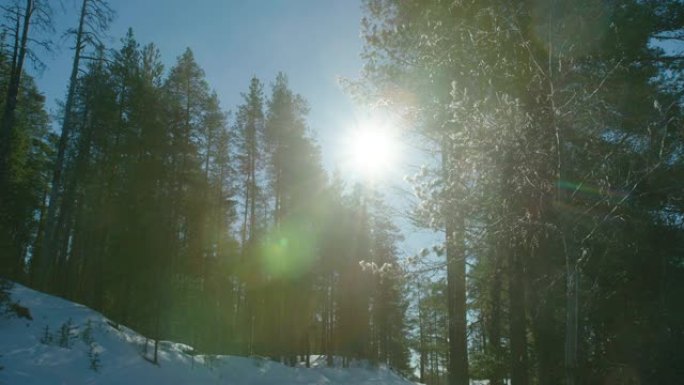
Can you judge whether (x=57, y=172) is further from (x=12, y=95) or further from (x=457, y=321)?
(x=457, y=321)

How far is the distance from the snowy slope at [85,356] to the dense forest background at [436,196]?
1.51 m

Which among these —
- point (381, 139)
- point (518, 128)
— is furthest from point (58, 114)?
point (518, 128)

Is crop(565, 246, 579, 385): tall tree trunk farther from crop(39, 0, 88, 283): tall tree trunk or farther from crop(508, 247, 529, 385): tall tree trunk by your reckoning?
crop(39, 0, 88, 283): tall tree trunk

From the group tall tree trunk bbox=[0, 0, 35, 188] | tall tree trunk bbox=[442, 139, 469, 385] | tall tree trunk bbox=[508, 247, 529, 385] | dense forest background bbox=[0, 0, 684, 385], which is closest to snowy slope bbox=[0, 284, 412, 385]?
dense forest background bbox=[0, 0, 684, 385]

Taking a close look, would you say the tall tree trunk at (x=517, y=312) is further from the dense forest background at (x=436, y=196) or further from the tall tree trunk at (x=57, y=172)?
the tall tree trunk at (x=57, y=172)

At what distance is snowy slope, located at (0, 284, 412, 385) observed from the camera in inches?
369

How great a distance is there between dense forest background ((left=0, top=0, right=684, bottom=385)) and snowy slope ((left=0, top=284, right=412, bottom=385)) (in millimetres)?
1510

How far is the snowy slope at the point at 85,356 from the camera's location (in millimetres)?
9367

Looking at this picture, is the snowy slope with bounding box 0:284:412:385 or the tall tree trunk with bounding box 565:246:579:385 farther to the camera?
the snowy slope with bounding box 0:284:412:385

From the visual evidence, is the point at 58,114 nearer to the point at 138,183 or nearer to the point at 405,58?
the point at 138,183

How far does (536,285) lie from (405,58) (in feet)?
19.2

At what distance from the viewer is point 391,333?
41531mm

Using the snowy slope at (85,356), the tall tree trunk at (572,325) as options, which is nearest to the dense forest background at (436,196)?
the tall tree trunk at (572,325)

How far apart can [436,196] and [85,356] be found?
965cm
